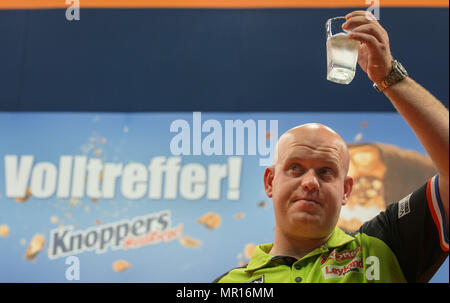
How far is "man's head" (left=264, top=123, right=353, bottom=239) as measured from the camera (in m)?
1.26

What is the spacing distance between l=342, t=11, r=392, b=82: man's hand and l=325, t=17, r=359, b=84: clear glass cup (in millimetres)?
166

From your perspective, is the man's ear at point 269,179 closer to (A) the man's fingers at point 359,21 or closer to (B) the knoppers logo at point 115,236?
(A) the man's fingers at point 359,21

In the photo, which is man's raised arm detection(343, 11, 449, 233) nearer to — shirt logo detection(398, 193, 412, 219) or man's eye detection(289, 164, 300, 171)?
shirt logo detection(398, 193, 412, 219)

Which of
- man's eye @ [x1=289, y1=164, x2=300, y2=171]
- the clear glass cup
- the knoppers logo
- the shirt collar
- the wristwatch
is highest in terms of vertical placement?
the knoppers logo

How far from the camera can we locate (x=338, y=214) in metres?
1.31

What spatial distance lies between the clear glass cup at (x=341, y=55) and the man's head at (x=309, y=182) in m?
0.15

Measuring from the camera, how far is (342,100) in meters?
3.28

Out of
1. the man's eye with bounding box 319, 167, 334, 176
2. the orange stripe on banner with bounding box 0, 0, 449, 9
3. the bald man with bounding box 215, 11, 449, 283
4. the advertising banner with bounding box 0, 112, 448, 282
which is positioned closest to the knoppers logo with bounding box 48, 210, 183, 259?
the advertising banner with bounding box 0, 112, 448, 282

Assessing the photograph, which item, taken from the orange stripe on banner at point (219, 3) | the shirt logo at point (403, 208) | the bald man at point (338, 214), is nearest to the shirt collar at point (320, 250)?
the bald man at point (338, 214)

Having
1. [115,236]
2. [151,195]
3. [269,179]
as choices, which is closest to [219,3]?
[151,195]

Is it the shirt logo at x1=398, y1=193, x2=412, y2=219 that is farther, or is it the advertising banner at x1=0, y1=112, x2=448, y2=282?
the advertising banner at x1=0, y1=112, x2=448, y2=282
